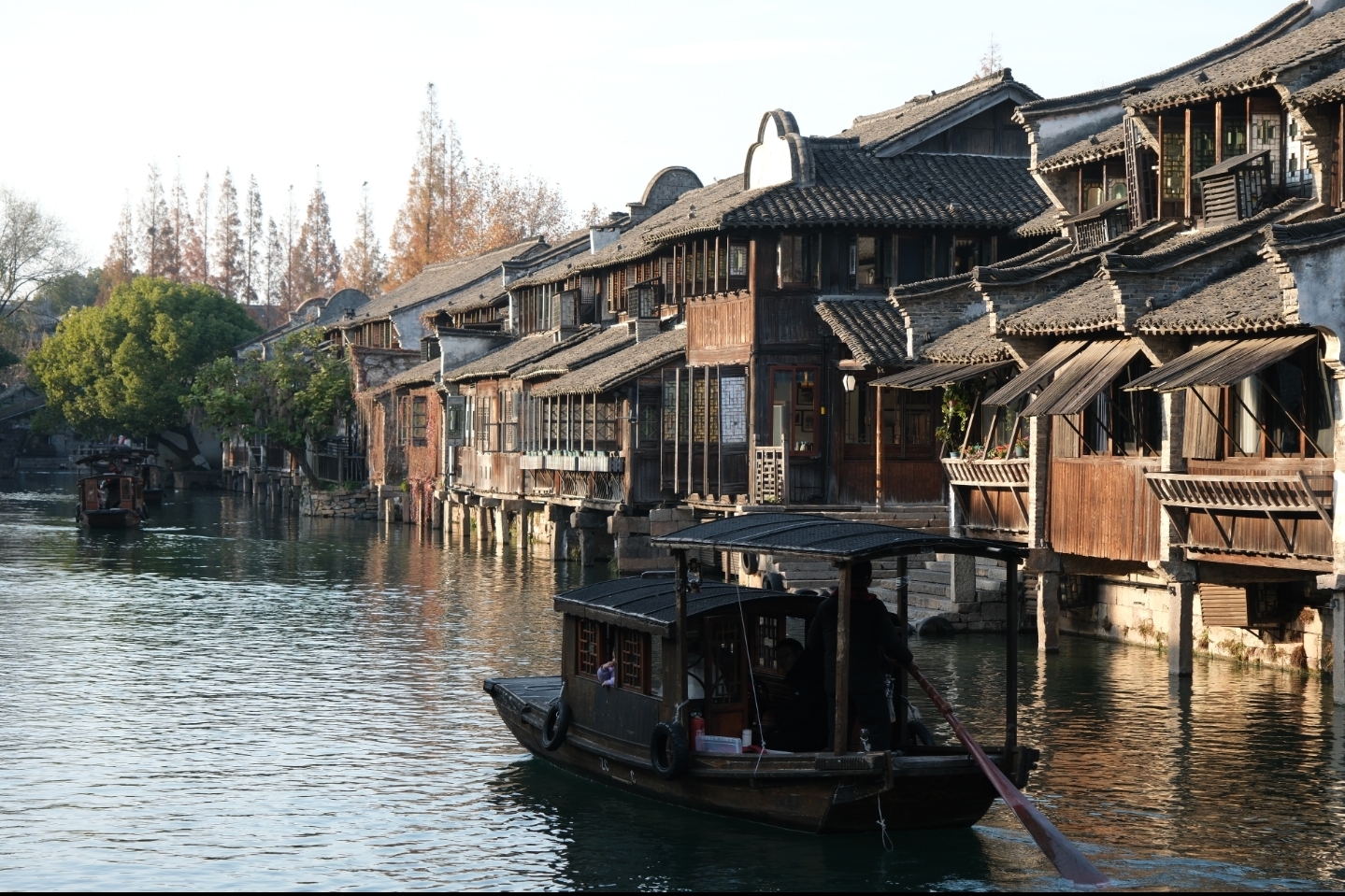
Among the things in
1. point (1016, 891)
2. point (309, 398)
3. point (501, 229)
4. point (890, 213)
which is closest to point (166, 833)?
point (1016, 891)

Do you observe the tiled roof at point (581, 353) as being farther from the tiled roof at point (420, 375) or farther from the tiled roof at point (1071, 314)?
the tiled roof at point (1071, 314)

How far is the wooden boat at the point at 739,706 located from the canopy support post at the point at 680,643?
13 mm

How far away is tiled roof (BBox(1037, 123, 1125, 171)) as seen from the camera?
103 feet

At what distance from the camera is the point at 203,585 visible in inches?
1649

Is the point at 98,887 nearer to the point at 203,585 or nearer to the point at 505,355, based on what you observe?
the point at 203,585

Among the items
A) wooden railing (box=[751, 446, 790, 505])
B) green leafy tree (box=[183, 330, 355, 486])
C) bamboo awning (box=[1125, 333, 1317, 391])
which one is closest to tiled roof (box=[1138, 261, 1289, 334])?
bamboo awning (box=[1125, 333, 1317, 391])

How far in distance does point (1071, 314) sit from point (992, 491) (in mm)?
3993

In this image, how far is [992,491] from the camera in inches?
1143

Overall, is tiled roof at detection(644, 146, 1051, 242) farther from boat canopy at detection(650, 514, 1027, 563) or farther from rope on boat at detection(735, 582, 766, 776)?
rope on boat at detection(735, 582, 766, 776)

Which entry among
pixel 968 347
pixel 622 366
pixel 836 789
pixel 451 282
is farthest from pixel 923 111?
pixel 451 282

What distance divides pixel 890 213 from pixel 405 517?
1392 inches

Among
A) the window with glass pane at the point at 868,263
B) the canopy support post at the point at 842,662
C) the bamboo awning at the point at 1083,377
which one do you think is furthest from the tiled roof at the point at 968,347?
the canopy support post at the point at 842,662

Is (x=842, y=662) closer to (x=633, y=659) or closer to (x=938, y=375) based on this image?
(x=633, y=659)

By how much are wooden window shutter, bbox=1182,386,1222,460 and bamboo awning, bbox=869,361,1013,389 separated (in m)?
5.15
